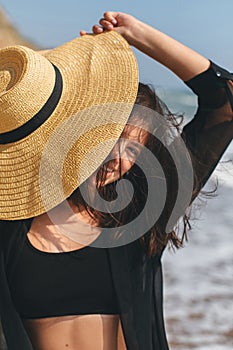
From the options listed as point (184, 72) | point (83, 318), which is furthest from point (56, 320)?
point (184, 72)

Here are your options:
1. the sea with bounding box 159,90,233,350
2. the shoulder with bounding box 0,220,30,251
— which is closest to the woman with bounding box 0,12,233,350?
the shoulder with bounding box 0,220,30,251

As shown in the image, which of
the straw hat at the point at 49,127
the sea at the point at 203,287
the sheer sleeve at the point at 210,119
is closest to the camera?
the straw hat at the point at 49,127

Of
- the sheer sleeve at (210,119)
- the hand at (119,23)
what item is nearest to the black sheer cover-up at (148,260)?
the sheer sleeve at (210,119)

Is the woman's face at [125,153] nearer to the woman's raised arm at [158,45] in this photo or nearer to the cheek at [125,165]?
the cheek at [125,165]

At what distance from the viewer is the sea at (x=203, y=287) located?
439 cm

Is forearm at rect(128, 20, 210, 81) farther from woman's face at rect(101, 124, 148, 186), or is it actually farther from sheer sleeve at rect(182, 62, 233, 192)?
woman's face at rect(101, 124, 148, 186)

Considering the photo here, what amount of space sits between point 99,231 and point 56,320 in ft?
0.91

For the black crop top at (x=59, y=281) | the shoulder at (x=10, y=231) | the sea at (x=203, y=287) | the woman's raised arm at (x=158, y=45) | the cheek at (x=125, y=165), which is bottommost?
the sea at (x=203, y=287)

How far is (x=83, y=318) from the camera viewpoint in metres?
1.85

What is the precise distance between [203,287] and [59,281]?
3.88 m

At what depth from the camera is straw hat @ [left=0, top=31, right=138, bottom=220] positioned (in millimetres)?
1703

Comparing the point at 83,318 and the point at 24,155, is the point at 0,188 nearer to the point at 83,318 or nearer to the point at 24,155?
the point at 24,155

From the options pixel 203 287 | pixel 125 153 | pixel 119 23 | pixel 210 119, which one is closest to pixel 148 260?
pixel 125 153

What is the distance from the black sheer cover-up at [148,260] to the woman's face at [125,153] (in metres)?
0.16
